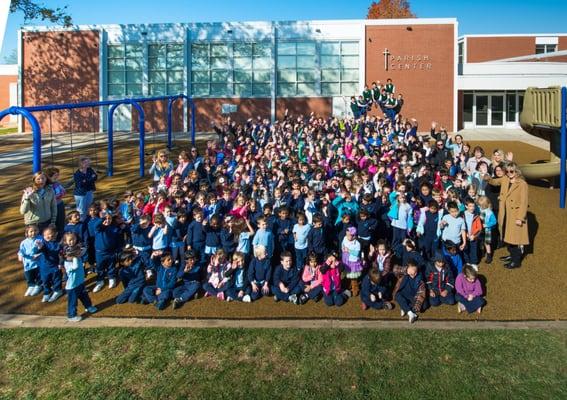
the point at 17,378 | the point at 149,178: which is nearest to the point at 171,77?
the point at 149,178

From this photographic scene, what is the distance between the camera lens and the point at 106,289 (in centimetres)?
845

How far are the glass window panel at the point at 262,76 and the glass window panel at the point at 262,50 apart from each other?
1.00 metres

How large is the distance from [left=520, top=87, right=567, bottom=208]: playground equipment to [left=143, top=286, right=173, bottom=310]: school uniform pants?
9.36 metres

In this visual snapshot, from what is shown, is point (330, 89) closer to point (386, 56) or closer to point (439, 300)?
point (386, 56)

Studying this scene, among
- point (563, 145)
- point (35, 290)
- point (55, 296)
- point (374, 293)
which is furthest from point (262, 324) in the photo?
point (563, 145)

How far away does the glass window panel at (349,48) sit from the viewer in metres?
27.8

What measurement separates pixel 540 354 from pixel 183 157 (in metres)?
9.09

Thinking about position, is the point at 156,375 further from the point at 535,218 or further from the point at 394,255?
the point at 535,218

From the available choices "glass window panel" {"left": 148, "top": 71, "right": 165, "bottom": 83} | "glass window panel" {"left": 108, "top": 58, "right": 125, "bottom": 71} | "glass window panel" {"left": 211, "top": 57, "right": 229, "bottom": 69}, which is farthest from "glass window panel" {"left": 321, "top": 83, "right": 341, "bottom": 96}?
"glass window panel" {"left": 108, "top": 58, "right": 125, "bottom": 71}

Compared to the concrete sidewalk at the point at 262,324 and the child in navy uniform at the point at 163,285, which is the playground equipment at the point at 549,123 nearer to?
the concrete sidewalk at the point at 262,324

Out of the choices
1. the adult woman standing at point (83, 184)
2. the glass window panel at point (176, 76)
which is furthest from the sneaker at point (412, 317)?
the glass window panel at point (176, 76)

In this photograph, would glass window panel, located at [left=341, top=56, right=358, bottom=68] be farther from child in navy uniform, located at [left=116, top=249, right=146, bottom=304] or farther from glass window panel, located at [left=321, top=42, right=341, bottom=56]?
child in navy uniform, located at [left=116, top=249, right=146, bottom=304]

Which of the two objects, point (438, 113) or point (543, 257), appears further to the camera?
point (438, 113)

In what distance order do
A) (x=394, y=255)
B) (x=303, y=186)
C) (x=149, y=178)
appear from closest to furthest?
1. (x=394, y=255)
2. (x=303, y=186)
3. (x=149, y=178)
